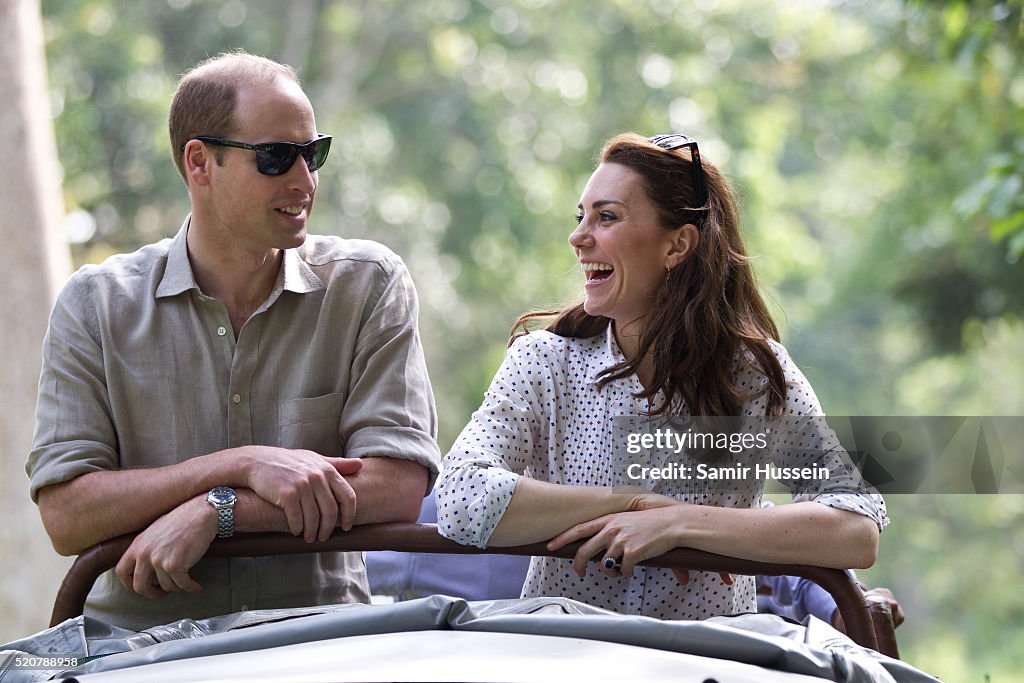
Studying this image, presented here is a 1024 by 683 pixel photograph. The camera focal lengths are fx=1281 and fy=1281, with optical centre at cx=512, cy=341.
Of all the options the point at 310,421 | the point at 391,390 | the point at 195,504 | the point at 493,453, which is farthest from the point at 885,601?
the point at 195,504

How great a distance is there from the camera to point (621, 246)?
2658 millimetres

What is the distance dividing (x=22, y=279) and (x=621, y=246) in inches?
163

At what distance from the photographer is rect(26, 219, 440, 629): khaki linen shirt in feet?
8.43

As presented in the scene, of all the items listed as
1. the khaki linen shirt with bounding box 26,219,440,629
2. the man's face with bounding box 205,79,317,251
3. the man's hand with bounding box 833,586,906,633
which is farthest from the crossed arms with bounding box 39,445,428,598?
the man's hand with bounding box 833,586,906,633

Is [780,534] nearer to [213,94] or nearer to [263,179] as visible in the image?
[263,179]

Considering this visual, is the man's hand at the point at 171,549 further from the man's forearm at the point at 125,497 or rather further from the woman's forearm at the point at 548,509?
the woman's forearm at the point at 548,509

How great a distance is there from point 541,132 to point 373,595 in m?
9.05

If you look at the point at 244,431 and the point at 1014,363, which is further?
the point at 1014,363

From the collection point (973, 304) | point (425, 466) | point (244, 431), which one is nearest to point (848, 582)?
point (425, 466)

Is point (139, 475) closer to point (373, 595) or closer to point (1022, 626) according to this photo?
point (373, 595)

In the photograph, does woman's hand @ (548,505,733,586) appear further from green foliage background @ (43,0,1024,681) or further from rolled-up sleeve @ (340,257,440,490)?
green foliage background @ (43,0,1024,681)

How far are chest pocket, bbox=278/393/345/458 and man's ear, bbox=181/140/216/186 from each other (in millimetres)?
519

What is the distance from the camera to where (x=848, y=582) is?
88.0 inches

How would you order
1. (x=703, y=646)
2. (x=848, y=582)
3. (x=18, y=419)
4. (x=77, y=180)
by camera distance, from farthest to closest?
(x=77, y=180) < (x=18, y=419) < (x=848, y=582) < (x=703, y=646)
